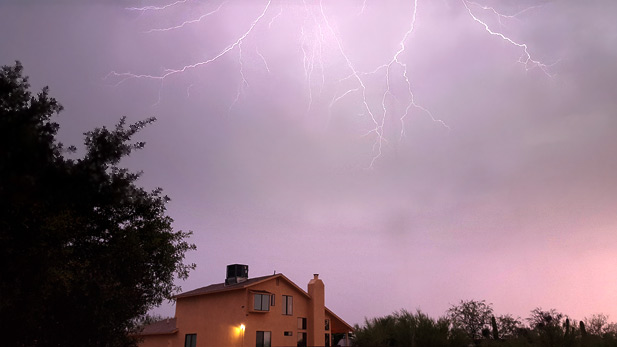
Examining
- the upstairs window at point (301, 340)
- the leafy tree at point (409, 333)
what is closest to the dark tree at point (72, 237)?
the leafy tree at point (409, 333)

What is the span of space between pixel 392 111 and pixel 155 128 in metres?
19.6

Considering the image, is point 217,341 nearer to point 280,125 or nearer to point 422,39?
point 280,125

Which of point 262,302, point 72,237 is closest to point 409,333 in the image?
point 72,237

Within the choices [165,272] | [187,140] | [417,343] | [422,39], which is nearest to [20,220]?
[165,272]

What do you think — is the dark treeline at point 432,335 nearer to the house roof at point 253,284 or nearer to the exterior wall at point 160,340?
the house roof at point 253,284

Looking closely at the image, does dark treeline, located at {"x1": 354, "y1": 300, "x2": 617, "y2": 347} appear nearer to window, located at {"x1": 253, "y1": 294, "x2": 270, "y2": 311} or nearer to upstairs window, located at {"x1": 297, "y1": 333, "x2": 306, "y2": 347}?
window, located at {"x1": 253, "y1": 294, "x2": 270, "y2": 311}

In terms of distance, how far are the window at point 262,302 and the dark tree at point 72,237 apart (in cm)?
1736

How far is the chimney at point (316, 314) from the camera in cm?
3918

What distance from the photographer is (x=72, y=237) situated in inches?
603

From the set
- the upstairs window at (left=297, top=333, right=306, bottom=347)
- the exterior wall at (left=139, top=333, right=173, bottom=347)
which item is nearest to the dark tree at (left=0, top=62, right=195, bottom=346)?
the upstairs window at (left=297, top=333, right=306, bottom=347)

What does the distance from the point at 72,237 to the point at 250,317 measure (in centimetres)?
2254

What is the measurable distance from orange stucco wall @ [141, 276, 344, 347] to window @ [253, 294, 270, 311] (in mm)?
368

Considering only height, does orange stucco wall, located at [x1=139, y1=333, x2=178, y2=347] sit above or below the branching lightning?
below

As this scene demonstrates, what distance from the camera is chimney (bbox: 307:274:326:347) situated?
129 ft
